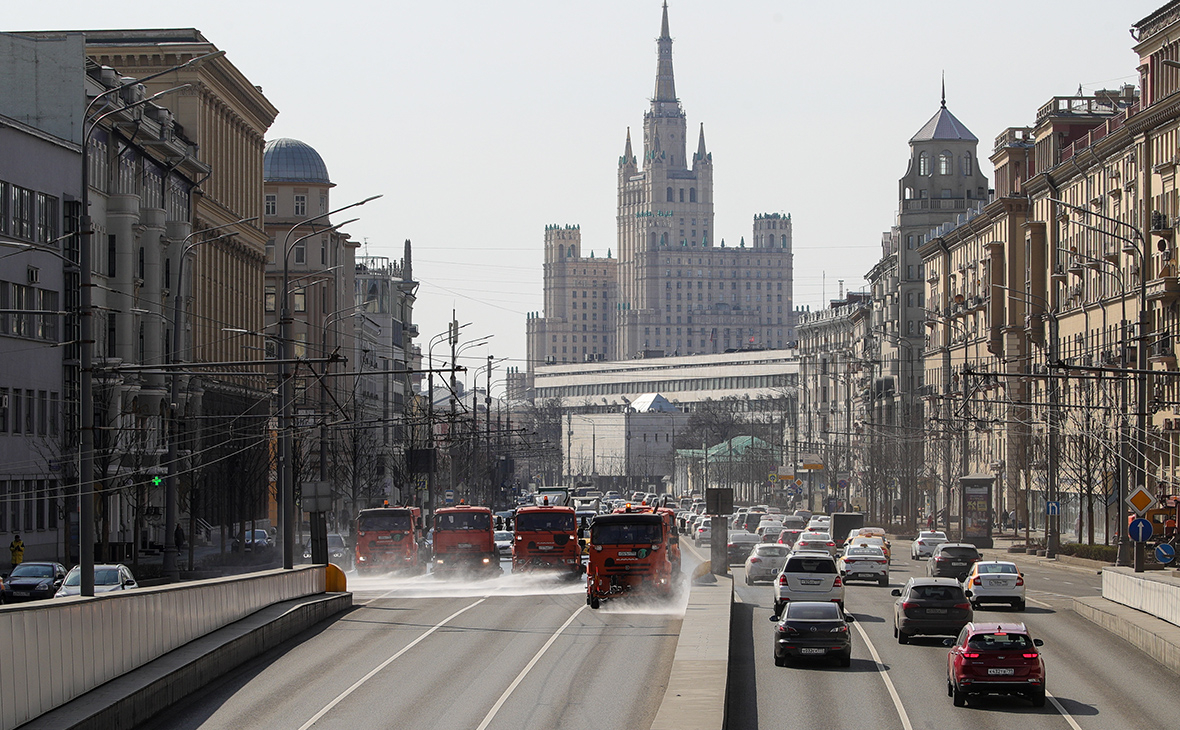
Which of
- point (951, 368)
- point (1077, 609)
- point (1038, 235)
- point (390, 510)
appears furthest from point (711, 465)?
point (1077, 609)

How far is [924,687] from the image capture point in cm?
2975

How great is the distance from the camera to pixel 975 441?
112 m

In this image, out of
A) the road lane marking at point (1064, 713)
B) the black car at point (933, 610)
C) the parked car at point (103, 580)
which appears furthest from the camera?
the parked car at point (103, 580)

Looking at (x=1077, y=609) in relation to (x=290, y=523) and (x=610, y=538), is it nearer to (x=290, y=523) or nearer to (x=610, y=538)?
(x=610, y=538)

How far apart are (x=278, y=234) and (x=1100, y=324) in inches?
2492

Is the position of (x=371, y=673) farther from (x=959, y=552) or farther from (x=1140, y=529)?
(x=959, y=552)

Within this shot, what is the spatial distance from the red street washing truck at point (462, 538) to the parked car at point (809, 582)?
57.3 ft

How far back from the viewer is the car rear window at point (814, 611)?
3234 centimetres

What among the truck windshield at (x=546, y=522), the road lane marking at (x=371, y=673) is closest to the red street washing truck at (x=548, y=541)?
the truck windshield at (x=546, y=522)

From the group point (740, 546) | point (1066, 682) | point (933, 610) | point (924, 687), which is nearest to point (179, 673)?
point (924, 687)

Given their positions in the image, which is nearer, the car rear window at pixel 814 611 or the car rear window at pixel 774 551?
the car rear window at pixel 814 611

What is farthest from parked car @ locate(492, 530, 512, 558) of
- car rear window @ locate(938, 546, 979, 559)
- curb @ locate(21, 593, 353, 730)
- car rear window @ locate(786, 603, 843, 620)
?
car rear window @ locate(786, 603, 843, 620)

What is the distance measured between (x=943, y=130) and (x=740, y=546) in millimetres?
74971

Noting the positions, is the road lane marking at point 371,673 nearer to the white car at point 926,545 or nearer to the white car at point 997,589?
the white car at point 997,589
